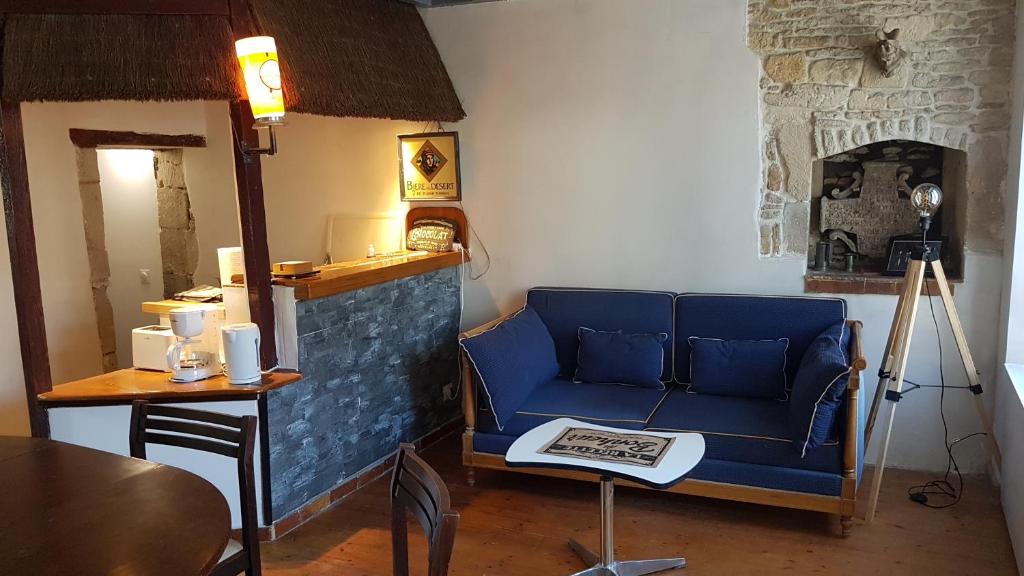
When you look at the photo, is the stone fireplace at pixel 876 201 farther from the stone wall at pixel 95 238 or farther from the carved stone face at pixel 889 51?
the stone wall at pixel 95 238

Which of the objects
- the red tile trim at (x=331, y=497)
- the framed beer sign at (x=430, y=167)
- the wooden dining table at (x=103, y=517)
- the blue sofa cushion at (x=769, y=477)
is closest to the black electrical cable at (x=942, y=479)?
the blue sofa cushion at (x=769, y=477)

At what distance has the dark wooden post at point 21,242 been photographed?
10.2 ft

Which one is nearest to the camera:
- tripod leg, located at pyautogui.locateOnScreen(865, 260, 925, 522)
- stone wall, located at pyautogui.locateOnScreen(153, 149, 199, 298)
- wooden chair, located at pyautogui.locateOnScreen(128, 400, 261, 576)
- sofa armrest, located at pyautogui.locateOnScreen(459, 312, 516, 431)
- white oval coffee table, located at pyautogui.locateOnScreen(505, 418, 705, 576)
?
wooden chair, located at pyautogui.locateOnScreen(128, 400, 261, 576)

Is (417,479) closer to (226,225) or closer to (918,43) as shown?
(918,43)

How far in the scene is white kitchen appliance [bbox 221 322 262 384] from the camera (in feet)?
11.0

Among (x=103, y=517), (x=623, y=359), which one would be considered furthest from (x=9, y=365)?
(x=623, y=359)

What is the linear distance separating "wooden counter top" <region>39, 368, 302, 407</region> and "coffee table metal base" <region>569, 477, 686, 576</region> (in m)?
1.49

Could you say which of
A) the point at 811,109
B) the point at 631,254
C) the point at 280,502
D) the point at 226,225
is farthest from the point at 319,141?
the point at 811,109

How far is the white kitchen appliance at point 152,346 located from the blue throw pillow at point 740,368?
257 cm

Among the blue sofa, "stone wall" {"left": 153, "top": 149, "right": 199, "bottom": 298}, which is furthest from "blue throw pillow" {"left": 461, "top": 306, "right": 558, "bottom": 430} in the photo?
"stone wall" {"left": 153, "top": 149, "right": 199, "bottom": 298}

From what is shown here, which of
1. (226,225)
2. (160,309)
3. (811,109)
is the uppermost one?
(811,109)

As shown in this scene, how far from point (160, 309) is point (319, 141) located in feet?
6.46

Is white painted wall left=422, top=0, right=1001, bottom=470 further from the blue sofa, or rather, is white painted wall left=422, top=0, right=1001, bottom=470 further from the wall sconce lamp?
the wall sconce lamp

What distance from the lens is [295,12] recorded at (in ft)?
12.0
